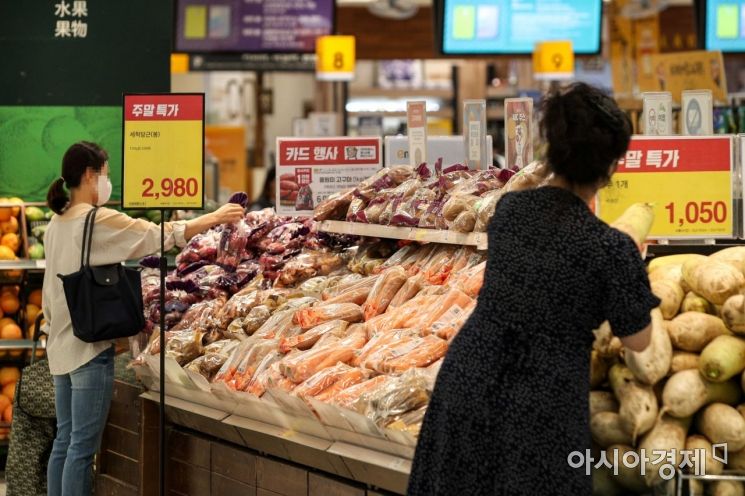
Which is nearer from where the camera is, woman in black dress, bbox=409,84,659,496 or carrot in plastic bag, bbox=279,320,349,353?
woman in black dress, bbox=409,84,659,496

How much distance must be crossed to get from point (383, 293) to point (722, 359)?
170cm

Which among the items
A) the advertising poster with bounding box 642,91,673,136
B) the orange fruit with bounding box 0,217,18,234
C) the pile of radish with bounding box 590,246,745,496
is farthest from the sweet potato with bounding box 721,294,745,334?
the orange fruit with bounding box 0,217,18,234

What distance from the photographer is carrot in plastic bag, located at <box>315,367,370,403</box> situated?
3.73m

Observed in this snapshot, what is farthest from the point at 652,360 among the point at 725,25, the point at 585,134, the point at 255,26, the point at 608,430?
the point at 725,25

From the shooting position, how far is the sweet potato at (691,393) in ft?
9.39

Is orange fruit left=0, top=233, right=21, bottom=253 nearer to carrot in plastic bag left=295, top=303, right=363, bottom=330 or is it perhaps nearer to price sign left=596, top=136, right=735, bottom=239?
carrot in plastic bag left=295, top=303, right=363, bottom=330

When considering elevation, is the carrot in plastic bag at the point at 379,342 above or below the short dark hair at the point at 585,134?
below

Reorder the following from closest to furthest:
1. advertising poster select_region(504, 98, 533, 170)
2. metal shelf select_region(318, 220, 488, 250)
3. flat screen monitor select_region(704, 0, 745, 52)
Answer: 1. metal shelf select_region(318, 220, 488, 250)
2. advertising poster select_region(504, 98, 533, 170)
3. flat screen monitor select_region(704, 0, 745, 52)

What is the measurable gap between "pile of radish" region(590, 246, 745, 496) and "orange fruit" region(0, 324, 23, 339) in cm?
443

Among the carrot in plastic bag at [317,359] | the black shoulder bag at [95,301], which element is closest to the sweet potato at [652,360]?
the carrot in plastic bag at [317,359]

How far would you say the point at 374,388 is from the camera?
11.9 feet

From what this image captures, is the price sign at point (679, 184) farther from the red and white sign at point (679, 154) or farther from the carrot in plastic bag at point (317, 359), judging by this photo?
the carrot in plastic bag at point (317, 359)

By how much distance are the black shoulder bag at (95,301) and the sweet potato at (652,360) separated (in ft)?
7.78

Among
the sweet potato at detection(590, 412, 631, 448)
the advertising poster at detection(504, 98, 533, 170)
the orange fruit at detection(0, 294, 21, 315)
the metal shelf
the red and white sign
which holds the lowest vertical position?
the orange fruit at detection(0, 294, 21, 315)
